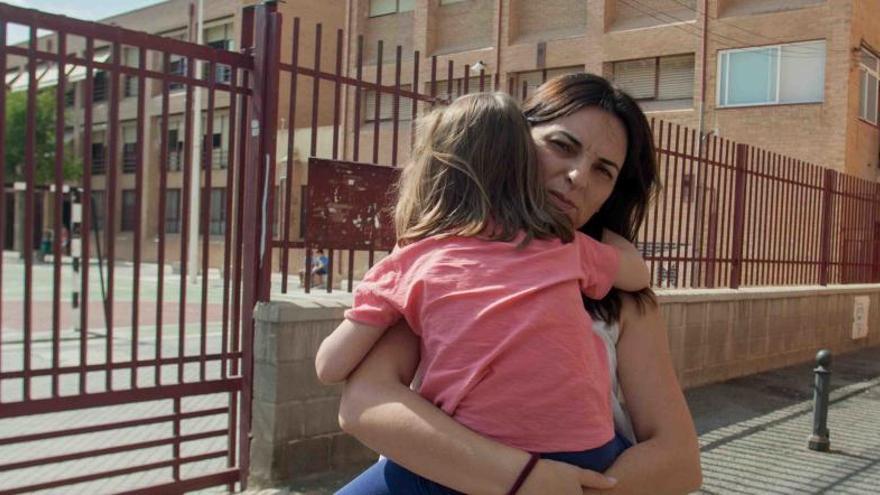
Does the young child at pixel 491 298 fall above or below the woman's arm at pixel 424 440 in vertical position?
above

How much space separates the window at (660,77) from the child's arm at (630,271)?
20655mm

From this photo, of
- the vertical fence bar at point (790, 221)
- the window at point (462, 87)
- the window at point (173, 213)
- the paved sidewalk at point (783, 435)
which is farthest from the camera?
the window at point (173, 213)

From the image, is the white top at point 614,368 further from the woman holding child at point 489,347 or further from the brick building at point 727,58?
the brick building at point 727,58

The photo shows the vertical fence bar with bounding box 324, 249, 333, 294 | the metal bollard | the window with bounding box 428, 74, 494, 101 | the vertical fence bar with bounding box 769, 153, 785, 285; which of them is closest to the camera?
the vertical fence bar with bounding box 324, 249, 333, 294

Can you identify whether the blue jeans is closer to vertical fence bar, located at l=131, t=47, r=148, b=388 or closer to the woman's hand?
the woman's hand

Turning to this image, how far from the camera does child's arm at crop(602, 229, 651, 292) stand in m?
1.69

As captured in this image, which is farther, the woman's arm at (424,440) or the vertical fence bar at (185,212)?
the vertical fence bar at (185,212)

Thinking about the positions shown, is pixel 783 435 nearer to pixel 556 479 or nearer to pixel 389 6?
pixel 556 479

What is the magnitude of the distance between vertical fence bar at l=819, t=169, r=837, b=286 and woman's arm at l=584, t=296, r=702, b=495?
10.6 m

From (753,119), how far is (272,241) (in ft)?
60.1

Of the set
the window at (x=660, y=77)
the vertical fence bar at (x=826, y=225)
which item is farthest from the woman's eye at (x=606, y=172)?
the window at (x=660, y=77)

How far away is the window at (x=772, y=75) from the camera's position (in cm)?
1941

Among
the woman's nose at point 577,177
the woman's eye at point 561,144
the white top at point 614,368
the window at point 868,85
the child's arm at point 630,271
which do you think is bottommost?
the white top at point 614,368

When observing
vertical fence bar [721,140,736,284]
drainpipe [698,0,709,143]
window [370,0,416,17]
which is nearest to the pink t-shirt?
vertical fence bar [721,140,736,284]
